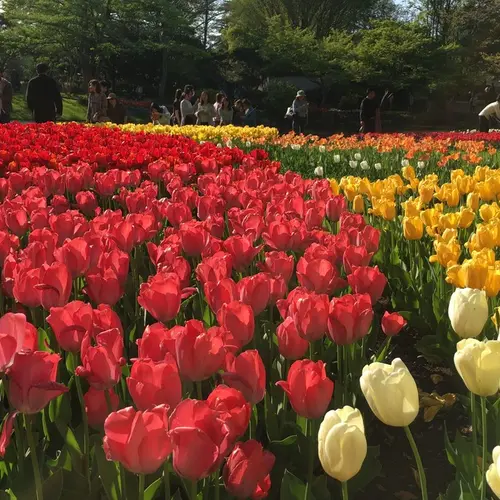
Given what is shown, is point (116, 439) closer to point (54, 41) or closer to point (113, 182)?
point (113, 182)

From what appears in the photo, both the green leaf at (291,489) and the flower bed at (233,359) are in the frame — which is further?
the green leaf at (291,489)

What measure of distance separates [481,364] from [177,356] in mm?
608

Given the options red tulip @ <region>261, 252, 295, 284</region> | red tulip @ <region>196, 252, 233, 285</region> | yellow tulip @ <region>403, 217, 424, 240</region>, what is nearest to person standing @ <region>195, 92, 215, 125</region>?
yellow tulip @ <region>403, 217, 424, 240</region>

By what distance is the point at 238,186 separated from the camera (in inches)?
180

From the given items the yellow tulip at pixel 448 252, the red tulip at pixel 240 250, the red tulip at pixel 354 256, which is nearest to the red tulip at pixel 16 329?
the red tulip at pixel 240 250

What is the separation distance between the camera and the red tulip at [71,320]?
1606 mm

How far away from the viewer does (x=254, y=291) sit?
1.90 meters

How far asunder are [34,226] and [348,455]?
2340 millimetres

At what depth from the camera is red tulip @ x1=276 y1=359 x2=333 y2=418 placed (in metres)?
1.36

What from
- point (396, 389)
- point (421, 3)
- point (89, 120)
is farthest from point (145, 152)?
point (421, 3)

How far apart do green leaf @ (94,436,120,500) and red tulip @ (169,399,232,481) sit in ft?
1.14

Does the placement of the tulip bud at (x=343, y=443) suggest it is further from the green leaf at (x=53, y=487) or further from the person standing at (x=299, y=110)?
the person standing at (x=299, y=110)

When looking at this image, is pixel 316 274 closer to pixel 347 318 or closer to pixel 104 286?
pixel 347 318

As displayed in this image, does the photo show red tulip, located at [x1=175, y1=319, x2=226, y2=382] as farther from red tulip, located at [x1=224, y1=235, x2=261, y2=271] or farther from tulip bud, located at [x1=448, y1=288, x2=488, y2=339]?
red tulip, located at [x1=224, y1=235, x2=261, y2=271]
